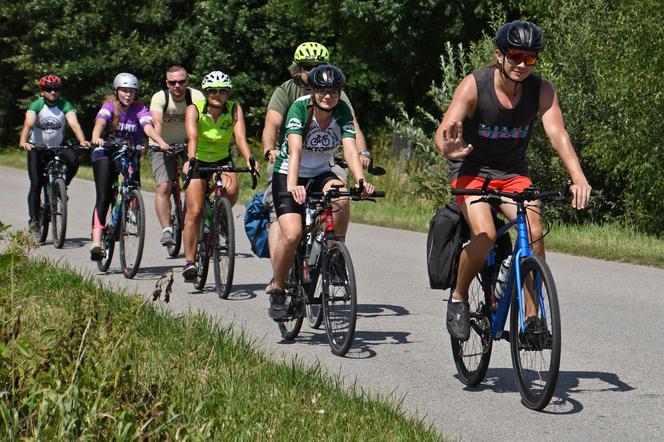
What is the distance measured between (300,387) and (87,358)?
4.54 feet

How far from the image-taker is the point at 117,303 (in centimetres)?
872

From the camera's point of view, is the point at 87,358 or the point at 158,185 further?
the point at 158,185

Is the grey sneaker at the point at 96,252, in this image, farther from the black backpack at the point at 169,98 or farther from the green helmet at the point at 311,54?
the green helmet at the point at 311,54

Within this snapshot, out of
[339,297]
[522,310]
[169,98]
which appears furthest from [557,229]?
[522,310]

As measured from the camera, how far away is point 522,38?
6387 mm

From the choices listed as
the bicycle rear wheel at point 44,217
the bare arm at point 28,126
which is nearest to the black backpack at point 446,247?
the bare arm at point 28,126

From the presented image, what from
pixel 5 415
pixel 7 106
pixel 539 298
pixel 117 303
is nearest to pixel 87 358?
pixel 5 415

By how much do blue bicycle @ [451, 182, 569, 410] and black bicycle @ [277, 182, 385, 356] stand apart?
1004mm

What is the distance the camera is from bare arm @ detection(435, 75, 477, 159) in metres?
6.14

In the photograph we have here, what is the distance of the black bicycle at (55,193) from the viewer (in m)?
13.9

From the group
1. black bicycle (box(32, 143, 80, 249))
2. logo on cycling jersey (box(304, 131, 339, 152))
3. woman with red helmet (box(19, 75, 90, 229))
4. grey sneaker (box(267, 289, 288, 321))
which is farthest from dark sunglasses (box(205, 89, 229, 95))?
woman with red helmet (box(19, 75, 90, 229))

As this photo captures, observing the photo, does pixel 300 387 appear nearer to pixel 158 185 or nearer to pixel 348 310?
pixel 348 310

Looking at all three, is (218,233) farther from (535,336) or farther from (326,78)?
(535,336)

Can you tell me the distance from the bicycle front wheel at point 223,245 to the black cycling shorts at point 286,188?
1785mm
